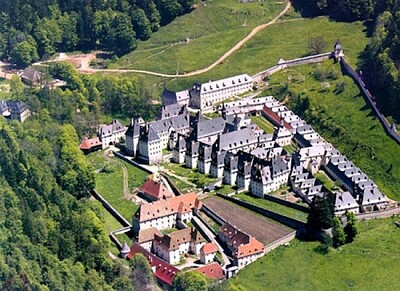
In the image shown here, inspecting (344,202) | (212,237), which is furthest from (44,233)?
(344,202)

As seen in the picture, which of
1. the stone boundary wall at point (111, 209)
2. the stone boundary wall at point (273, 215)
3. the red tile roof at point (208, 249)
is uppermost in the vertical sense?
the stone boundary wall at point (273, 215)

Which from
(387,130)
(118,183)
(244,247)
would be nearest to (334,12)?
(387,130)

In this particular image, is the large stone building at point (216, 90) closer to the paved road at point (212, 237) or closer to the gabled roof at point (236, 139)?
the gabled roof at point (236, 139)

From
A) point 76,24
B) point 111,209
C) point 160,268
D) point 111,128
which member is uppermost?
point 76,24

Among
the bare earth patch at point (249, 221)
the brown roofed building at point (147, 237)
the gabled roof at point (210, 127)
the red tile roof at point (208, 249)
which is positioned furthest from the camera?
the gabled roof at point (210, 127)

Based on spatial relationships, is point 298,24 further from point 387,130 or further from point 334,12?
point 387,130

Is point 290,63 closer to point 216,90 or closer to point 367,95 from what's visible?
point 216,90

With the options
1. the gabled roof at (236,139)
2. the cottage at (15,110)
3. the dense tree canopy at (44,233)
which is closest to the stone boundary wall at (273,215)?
the gabled roof at (236,139)
